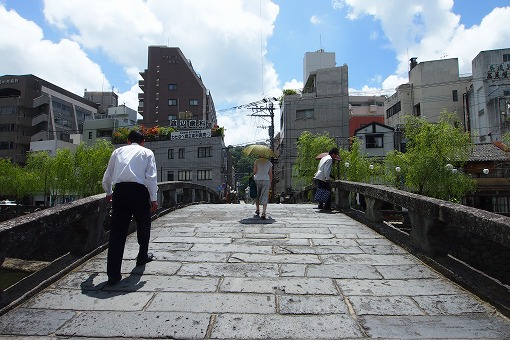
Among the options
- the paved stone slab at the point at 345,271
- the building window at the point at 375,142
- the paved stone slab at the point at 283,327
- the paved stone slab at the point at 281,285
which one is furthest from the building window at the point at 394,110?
the paved stone slab at the point at 283,327

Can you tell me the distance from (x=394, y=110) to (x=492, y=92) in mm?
14049

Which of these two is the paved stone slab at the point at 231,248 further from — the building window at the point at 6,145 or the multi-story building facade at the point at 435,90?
the building window at the point at 6,145

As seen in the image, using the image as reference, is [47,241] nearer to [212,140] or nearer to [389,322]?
[389,322]

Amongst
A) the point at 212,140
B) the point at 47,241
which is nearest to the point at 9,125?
the point at 212,140

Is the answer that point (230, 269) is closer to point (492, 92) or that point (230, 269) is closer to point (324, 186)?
point (324, 186)

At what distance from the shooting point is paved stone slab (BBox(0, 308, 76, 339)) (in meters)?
2.71

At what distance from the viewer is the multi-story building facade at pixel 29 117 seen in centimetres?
4728

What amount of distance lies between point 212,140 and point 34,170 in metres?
19.2

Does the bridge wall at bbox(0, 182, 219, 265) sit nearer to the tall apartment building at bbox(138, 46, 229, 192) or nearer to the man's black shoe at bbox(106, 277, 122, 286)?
the man's black shoe at bbox(106, 277, 122, 286)

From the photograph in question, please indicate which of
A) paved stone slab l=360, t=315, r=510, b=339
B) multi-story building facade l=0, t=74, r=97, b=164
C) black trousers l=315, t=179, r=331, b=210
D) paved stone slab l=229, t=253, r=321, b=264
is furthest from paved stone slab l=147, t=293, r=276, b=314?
multi-story building facade l=0, t=74, r=97, b=164

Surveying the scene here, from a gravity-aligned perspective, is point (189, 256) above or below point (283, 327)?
above

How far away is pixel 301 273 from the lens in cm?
401

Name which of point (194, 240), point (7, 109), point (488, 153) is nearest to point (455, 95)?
point (488, 153)

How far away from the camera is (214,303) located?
3191 millimetres
